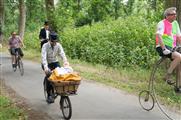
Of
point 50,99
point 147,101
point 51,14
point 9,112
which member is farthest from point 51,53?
point 51,14

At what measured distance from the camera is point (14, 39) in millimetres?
19688

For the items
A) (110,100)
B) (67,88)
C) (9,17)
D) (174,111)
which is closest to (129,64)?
(110,100)

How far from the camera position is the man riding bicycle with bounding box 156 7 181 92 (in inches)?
403

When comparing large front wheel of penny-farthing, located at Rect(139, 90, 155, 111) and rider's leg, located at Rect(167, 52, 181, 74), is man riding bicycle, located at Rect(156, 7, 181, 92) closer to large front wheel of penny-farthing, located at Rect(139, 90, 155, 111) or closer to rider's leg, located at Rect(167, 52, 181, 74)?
rider's leg, located at Rect(167, 52, 181, 74)

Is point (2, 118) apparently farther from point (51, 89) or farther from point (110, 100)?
point (110, 100)

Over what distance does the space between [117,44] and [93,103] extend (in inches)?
395

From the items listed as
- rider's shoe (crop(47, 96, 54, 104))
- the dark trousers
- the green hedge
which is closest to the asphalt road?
rider's shoe (crop(47, 96, 54, 104))

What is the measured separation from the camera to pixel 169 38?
34.9ft

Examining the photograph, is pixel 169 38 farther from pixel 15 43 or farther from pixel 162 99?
pixel 15 43

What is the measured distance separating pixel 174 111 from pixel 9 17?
45.5m

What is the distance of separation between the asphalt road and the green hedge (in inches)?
183

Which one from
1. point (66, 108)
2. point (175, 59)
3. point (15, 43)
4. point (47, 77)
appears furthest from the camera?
point (15, 43)

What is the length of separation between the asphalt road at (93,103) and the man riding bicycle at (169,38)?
130 centimetres

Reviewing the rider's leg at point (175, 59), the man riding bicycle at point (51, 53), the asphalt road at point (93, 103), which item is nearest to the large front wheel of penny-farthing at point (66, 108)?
the asphalt road at point (93, 103)
